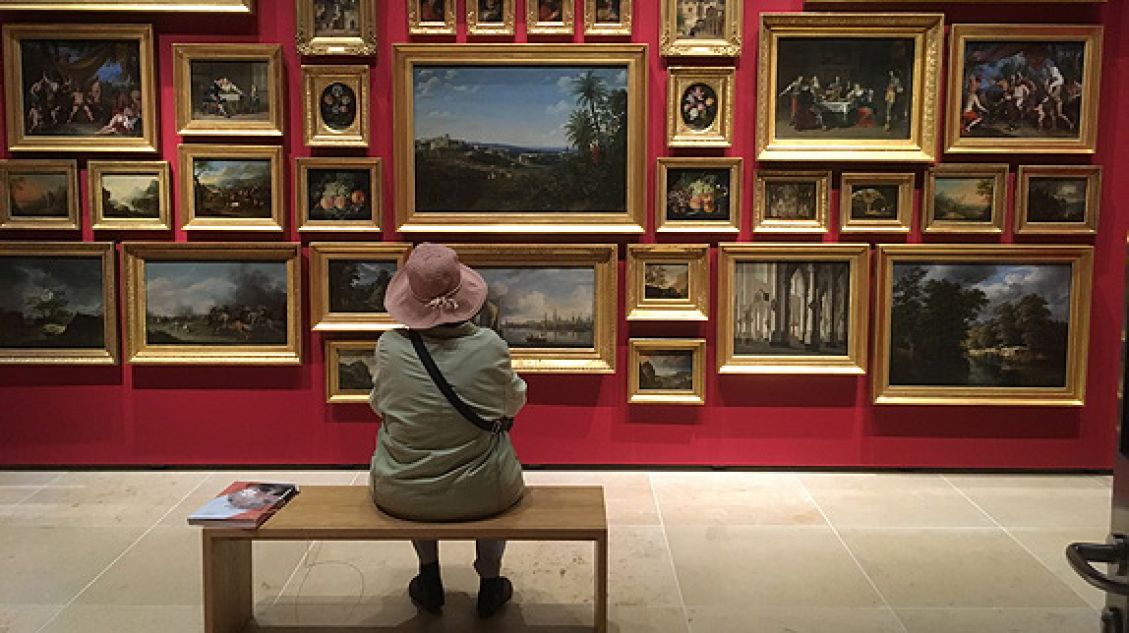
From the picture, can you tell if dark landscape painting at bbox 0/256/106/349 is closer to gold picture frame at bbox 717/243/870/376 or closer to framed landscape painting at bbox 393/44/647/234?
framed landscape painting at bbox 393/44/647/234

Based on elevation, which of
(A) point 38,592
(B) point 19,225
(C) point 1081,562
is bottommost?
(A) point 38,592

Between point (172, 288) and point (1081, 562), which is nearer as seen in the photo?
point (1081, 562)

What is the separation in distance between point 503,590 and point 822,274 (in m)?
3.96

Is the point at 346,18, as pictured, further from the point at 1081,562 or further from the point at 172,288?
the point at 1081,562

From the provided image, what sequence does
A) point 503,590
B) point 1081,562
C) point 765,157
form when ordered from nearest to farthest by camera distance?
point 1081,562 → point 503,590 → point 765,157

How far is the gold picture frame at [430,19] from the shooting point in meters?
7.36

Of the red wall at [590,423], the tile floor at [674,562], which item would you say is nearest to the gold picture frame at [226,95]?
the red wall at [590,423]

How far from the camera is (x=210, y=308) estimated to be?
7684mm

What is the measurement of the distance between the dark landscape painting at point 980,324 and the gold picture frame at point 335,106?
179 inches

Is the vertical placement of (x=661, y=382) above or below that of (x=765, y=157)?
below

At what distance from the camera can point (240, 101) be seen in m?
7.43

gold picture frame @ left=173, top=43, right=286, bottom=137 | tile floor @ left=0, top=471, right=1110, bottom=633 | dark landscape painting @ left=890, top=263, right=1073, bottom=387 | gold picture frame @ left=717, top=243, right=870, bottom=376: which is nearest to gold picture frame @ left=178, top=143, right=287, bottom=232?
gold picture frame @ left=173, top=43, right=286, bottom=137

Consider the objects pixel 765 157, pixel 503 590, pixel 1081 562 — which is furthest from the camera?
pixel 765 157

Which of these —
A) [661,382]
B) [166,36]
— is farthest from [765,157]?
[166,36]
